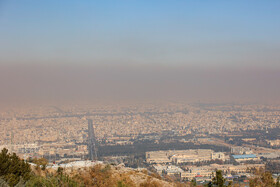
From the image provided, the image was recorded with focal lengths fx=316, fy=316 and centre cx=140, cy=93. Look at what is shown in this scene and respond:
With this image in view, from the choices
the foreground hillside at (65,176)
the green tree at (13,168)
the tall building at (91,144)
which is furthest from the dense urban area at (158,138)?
the green tree at (13,168)

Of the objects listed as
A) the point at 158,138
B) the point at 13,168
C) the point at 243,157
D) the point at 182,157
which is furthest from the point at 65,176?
the point at 158,138

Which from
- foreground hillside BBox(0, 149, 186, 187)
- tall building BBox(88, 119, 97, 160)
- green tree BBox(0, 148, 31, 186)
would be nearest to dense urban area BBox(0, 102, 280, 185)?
tall building BBox(88, 119, 97, 160)

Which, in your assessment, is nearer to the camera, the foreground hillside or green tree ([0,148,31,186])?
the foreground hillside

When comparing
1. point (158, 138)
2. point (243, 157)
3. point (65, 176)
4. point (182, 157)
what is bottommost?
point (243, 157)

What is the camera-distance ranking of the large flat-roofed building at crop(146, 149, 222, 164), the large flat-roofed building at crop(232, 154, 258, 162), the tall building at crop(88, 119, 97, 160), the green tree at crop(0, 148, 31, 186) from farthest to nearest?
the tall building at crop(88, 119, 97, 160) < the large flat-roofed building at crop(232, 154, 258, 162) < the large flat-roofed building at crop(146, 149, 222, 164) < the green tree at crop(0, 148, 31, 186)

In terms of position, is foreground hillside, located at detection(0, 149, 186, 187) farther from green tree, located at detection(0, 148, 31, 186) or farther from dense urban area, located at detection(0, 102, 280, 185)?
dense urban area, located at detection(0, 102, 280, 185)

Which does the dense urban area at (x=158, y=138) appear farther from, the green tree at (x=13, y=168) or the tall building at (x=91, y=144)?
the green tree at (x=13, y=168)

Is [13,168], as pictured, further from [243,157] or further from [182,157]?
[243,157]

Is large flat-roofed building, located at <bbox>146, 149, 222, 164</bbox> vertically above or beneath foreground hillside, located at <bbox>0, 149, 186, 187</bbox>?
beneath
